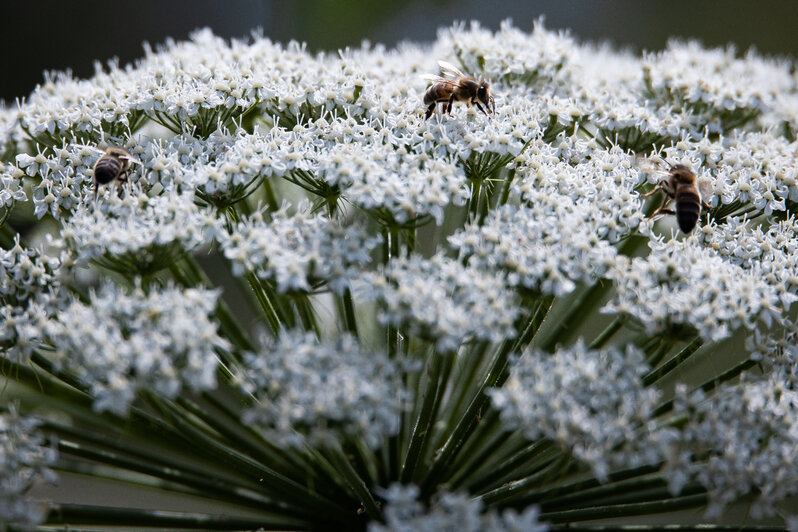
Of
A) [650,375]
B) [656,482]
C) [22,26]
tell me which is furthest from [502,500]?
[22,26]

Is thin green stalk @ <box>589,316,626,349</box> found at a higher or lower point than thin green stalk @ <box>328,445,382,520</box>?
higher

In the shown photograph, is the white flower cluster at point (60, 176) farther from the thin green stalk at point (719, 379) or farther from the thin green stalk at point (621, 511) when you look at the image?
the thin green stalk at point (719, 379)

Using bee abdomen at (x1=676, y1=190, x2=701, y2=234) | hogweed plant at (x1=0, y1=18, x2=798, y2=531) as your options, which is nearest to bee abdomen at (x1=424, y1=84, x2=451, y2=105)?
hogweed plant at (x1=0, y1=18, x2=798, y2=531)

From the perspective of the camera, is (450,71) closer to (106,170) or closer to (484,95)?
(484,95)

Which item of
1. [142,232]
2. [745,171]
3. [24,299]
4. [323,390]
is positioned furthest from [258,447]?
[745,171]

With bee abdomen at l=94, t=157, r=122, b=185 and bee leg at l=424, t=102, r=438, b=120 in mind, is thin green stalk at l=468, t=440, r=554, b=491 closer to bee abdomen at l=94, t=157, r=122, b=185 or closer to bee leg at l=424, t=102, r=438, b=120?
bee leg at l=424, t=102, r=438, b=120
